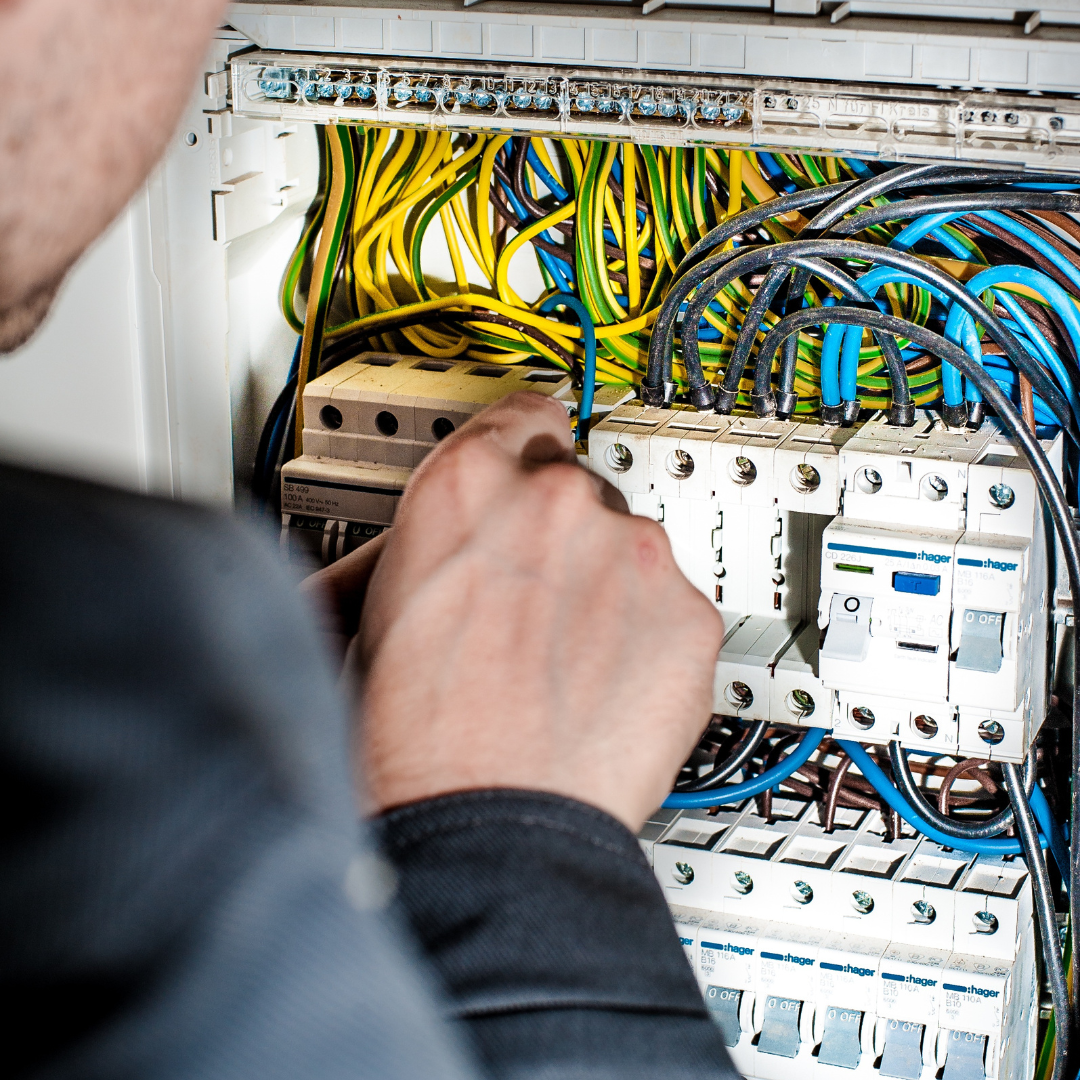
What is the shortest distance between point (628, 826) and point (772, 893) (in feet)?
3.58

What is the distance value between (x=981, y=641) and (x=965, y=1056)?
45 centimetres

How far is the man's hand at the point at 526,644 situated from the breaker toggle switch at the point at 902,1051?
1034 millimetres

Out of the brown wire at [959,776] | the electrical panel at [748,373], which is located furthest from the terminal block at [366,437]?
the brown wire at [959,776]

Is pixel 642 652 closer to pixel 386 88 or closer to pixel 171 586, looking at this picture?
pixel 171 586

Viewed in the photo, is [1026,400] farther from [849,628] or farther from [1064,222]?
[849,628]

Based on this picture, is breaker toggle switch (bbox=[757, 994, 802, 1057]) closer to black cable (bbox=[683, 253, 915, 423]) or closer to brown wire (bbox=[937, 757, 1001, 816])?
brown wire (bbox=[937, 757, 1001, 816])

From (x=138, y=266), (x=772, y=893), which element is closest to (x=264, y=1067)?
(x=138, y=266)

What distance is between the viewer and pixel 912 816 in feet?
4.80

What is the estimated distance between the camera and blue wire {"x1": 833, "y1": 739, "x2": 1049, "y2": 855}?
1.45 meters

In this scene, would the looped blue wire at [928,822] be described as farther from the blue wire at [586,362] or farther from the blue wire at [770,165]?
the blue wire at [770,165]

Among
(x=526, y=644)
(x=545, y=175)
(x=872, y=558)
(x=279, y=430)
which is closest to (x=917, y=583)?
(x=872, y=558)

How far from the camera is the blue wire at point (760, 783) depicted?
4.73ft

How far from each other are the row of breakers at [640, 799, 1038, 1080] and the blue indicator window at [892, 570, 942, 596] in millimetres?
344

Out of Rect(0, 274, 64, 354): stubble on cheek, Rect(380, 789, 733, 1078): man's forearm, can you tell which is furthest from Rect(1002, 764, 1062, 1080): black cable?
Rect(0, 274, 64, 354): stubble on cheek
